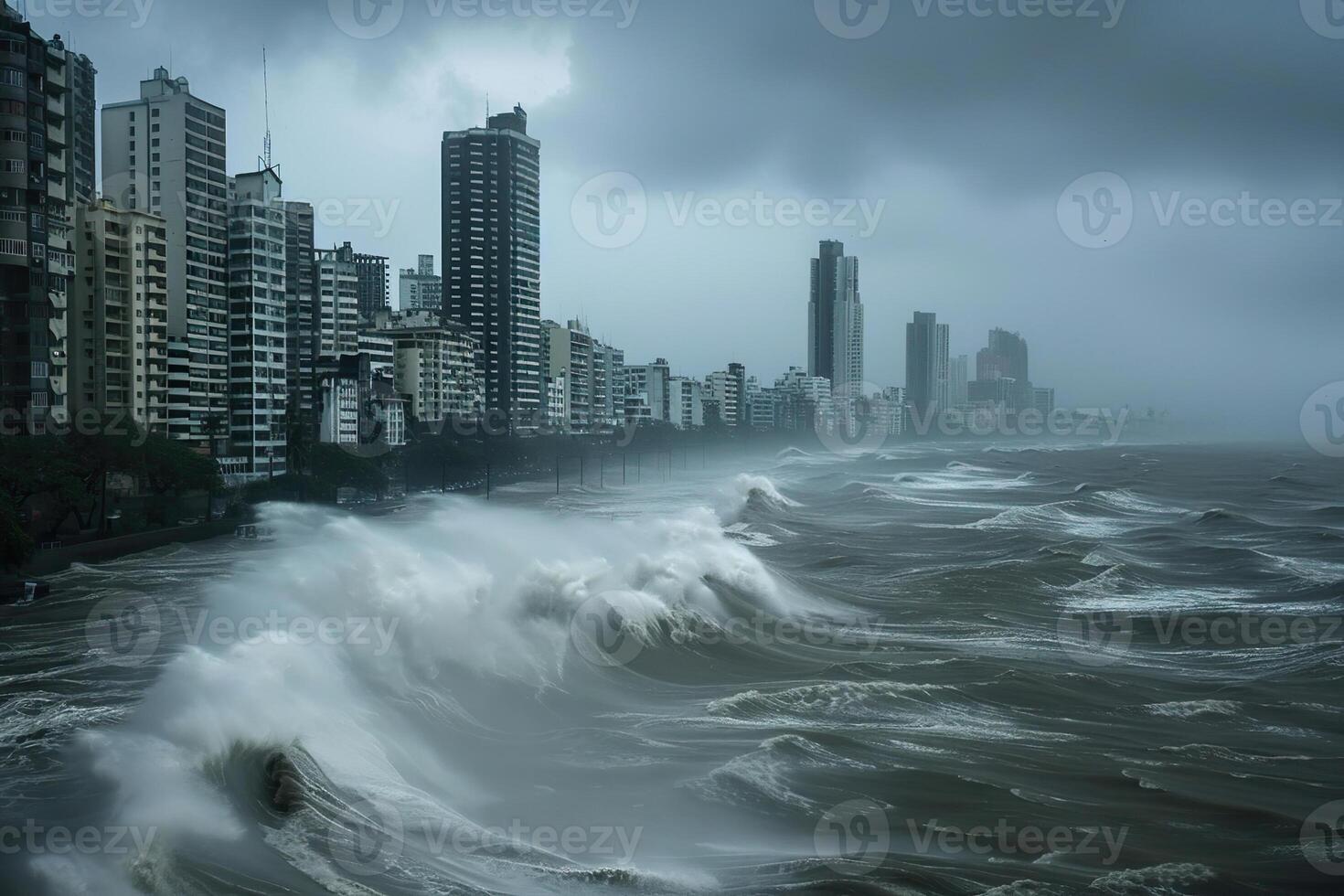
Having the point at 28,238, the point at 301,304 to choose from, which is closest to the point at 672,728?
the point at 28,238

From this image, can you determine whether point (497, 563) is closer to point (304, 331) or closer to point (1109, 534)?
point (1109, 534)

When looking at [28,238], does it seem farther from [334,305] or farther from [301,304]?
[334,305]

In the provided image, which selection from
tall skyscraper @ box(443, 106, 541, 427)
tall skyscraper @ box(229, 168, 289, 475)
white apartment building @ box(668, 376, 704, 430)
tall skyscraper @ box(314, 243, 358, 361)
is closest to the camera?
tall skyscraper @ box(229, 168, 289, 475)

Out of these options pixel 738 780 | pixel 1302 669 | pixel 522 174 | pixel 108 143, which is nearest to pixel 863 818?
pixel 738 780

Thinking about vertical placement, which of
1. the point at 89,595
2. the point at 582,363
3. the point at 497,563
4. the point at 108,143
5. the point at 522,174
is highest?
the point at 522,174

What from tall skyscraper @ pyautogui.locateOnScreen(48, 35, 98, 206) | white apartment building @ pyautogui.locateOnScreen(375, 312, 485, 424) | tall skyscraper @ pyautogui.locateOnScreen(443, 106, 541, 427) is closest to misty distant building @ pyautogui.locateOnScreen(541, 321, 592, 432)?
tall skyscraper @ pyautogui.locateOnScreen(443, 106, 541, 427)

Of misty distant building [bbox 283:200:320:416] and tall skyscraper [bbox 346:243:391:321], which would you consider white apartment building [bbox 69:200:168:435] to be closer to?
misty distant building [bbox 283:200:320:416]
